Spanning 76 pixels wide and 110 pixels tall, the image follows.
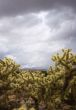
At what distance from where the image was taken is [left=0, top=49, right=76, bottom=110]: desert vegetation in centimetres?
2402

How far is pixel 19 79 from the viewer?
30.1m

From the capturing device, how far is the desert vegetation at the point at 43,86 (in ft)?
78.8

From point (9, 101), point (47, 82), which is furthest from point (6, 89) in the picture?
point (47, 82)

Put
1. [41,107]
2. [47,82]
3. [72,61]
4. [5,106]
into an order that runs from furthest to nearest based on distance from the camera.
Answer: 1. [5,106]
2. [41,107]
3. [47,82]
4. [72,61]

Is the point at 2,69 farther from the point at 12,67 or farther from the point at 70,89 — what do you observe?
the point at 70,89

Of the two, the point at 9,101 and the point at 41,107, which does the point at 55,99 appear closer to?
the point at 41,107

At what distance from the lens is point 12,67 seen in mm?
29547

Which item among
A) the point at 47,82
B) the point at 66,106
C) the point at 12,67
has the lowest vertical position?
the point at 66,106

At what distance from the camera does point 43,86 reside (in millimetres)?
25953

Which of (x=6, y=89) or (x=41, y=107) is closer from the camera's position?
(x=41, y=107)

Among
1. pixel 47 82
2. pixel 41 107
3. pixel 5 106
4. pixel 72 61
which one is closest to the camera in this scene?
pixel 72 61

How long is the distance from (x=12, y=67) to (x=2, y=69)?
911 millimetres

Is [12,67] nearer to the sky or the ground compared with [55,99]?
nearer to the sky

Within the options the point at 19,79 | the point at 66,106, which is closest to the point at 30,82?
the point at 19,79
